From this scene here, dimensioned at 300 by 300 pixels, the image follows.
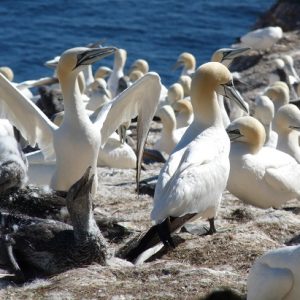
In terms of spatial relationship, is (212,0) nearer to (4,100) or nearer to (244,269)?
(4,100)

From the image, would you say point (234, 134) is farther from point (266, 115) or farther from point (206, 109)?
point (266, 115)

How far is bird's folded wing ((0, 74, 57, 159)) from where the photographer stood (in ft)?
31.1

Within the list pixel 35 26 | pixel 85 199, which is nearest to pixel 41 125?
pixel 85 199

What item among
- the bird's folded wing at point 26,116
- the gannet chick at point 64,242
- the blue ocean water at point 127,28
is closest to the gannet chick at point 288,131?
the bird's folded wing at point 26,116

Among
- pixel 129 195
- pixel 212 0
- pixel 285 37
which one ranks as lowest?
pixel 212 0

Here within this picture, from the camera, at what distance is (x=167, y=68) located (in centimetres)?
2881

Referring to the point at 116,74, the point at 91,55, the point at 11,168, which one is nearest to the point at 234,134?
the point at 91,55

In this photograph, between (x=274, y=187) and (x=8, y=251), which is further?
(x=274, y=187)

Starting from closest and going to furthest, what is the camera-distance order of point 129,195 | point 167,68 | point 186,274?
point 186,274 < point 129,195 < point 167,68

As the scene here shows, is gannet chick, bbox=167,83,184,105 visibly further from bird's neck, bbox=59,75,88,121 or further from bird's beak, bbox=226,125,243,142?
bird's neck, bbox=59,75,88,121

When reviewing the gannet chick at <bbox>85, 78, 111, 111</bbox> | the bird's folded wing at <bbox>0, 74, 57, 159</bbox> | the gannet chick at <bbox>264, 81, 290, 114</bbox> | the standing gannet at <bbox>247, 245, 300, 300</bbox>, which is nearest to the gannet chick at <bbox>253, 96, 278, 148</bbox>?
the gannet chick at <bbox>264, 81, 290, 114</bbox>

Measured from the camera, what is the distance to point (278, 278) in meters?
5.95

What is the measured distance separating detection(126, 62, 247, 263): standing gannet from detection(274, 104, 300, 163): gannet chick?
9.79 feet

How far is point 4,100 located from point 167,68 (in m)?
19.3
